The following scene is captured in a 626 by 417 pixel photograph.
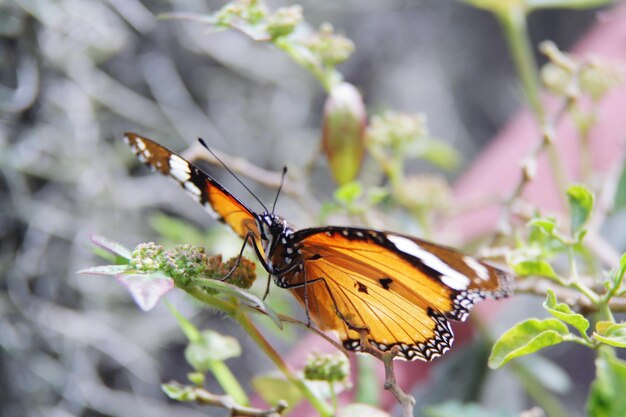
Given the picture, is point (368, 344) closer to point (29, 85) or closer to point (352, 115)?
point (352, 115)

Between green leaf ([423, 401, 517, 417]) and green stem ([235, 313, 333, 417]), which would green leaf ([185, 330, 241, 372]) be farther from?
green leaf ([423, 401, 517, 417])

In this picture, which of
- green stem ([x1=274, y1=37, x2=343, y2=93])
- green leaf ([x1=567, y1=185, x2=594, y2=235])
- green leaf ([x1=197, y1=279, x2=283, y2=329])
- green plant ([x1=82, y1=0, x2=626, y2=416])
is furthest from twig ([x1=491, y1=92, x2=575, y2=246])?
green leaf ([x1=197, y1=279, x2=283, y2=329])

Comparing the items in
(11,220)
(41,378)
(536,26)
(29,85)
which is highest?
(536,26)

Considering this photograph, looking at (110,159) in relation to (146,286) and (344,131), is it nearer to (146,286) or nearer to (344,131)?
(344,131)

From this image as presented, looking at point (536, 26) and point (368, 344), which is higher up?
point (536, 26)

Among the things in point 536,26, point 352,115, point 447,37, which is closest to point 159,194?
point 352,115

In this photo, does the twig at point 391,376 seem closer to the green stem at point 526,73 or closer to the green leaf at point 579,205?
the green leaf at point 579,205

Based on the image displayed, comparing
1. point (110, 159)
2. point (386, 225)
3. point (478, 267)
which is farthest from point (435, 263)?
point (110, 159)

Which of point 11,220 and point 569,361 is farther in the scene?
point 569,361
